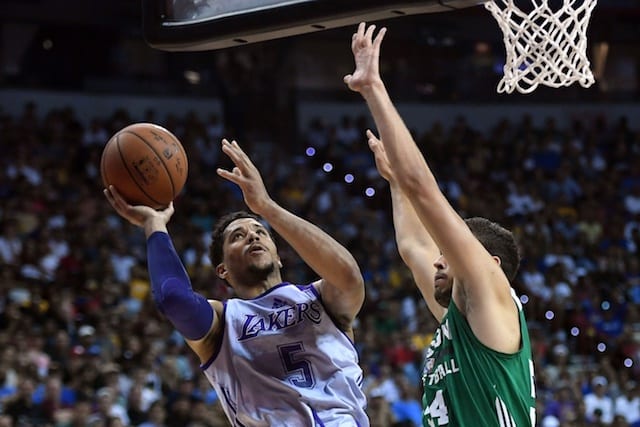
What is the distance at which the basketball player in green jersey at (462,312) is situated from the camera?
9.18 ft

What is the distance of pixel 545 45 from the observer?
3.79 metres

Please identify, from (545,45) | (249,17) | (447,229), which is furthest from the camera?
(545,45)

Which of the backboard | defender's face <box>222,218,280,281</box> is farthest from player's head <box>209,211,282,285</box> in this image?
the backboard

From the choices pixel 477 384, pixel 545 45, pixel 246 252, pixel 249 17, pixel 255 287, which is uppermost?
pixel 249 17

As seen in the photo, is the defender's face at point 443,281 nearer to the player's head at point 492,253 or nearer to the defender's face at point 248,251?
the player's head at point 492,253

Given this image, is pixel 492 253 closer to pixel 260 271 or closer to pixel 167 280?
pixel 260 271

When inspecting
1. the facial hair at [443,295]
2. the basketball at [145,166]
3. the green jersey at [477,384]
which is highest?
the basketball at [145,166]

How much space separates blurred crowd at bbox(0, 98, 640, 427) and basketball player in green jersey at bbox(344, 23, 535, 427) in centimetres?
428

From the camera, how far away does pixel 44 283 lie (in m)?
8.76

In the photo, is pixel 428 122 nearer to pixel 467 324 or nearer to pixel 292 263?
pixel 292 263

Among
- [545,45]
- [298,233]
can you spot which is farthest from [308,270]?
[298,233]

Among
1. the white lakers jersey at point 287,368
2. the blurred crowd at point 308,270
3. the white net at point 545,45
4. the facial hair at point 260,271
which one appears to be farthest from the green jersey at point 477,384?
the blurred crowd at point 308,270

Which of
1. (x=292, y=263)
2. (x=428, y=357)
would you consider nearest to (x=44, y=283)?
(x=292, y=263)

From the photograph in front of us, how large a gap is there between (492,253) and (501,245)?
36 millimetres
